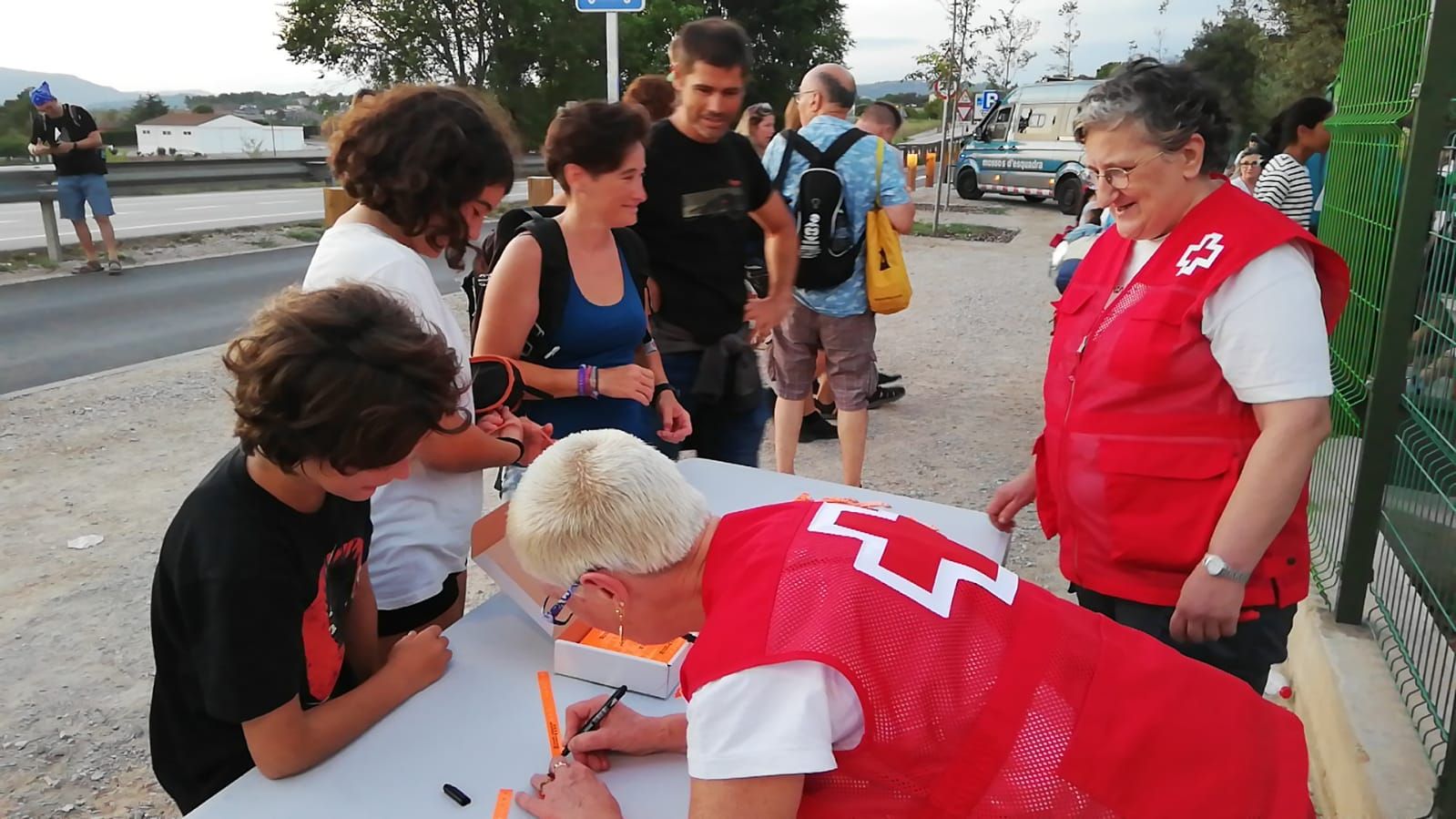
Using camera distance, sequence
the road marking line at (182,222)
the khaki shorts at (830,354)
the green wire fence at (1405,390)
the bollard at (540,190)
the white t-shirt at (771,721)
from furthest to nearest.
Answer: the road marking line at (182,222) → the bollard at (540,190) → the khaki shorts at (830,354) → the green wire fence at (1405,390) → the white t-shirt at (771,721)

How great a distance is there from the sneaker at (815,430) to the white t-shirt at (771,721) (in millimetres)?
4482

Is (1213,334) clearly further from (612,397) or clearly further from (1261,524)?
(612,397)

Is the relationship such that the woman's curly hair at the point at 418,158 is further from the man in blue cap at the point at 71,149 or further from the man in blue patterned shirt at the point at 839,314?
the man in blue cap at the point at 71,149

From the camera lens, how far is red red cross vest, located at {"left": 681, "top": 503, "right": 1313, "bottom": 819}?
1.04 meters

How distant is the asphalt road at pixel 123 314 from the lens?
6.52 metres

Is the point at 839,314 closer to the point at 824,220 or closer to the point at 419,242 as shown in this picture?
the point at 824,220

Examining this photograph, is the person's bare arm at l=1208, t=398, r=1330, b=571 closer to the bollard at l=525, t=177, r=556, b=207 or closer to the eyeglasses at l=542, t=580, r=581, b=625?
the eyeglasses at l=542, t=580, r=581, b=625

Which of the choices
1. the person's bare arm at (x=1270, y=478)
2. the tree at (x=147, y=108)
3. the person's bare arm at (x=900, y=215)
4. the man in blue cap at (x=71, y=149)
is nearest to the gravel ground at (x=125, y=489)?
the person's bare arm at (x=900, y=215)

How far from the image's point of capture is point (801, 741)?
997mm

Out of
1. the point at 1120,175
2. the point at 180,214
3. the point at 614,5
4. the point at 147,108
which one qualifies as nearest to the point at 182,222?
the point at 180,214

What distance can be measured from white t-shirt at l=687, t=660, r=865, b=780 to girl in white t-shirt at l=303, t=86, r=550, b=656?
96cm

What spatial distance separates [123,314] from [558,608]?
783cm

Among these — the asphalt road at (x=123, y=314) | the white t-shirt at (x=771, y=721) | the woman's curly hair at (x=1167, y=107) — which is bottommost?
the asphalt road at (x=123, y=314)

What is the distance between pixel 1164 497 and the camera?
1771 millimetres
